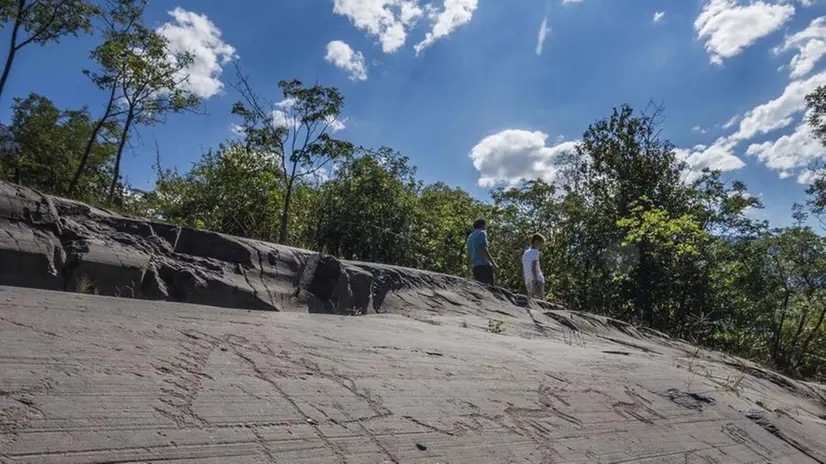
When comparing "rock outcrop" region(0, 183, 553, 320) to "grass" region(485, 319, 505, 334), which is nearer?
"rock outcrop" region(0, 183, 553, 320)

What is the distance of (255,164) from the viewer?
11719 millimetres

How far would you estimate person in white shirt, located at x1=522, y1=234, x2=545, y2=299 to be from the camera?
8430 millimetres

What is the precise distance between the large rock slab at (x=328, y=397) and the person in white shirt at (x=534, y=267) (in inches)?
149

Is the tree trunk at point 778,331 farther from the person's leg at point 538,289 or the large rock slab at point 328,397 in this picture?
the large rock slab at point 328,397

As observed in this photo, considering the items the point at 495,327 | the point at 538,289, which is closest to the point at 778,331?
the point at 538,289

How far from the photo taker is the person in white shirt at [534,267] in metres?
8.43

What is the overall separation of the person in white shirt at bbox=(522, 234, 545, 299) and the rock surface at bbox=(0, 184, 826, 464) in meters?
2.93

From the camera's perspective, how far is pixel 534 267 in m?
8.60

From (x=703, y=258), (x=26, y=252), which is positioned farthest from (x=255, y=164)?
(x=703, y=258)

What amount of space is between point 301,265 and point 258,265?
0.44 metres

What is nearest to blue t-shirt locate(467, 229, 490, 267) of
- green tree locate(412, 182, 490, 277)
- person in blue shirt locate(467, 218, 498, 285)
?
person in blue shirt locate(467, 218, 498, 285)

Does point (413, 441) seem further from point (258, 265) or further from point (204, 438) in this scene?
point (258, 265)

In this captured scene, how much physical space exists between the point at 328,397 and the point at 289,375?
0.84ft

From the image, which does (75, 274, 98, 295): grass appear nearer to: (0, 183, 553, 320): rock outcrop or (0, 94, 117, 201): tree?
(0, 183, 553, 320): rock outcrop
